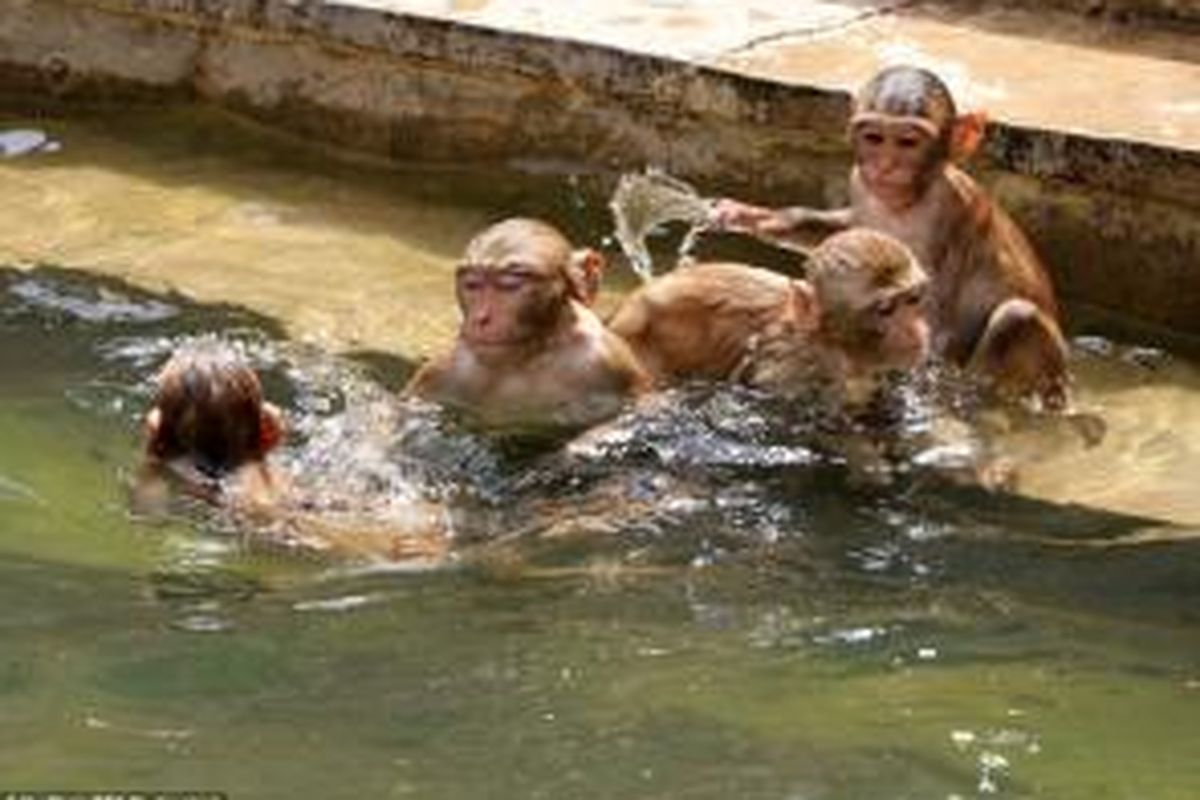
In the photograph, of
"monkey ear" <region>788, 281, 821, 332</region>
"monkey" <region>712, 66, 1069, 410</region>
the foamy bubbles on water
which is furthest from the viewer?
the foamy bubbles on water

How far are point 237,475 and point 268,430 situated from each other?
0.60 ft

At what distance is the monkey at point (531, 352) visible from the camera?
7.47 metres

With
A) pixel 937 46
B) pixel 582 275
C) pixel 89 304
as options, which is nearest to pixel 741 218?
pixel 582 275

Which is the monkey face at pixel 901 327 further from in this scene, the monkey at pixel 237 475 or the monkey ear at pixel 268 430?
the monkey ear at pixel 268 430

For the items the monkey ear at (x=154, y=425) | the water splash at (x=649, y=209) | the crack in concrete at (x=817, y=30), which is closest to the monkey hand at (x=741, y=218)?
the water splash at (x=649, y=209)

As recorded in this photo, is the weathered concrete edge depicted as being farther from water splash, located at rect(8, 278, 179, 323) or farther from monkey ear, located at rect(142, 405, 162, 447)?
monkey ear, located at rect(142, 405, 162, 447)

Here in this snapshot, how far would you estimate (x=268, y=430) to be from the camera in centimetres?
716

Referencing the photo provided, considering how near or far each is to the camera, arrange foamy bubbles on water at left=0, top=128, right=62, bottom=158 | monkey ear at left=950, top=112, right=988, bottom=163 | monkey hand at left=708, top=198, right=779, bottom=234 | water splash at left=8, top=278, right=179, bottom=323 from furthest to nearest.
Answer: foamy bubbles on water at left=0, top=128, right=62, bottom=158 → water splash at left=8, top=278, right=179, bottom=323 → monkey hand at left=708, top=198, right=779, bottom=234 → monkey ear at left=950, top=112, right=988, bottom=163

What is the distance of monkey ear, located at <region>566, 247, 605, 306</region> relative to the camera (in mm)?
7602

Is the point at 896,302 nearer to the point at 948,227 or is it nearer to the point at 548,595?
the point at 948,227

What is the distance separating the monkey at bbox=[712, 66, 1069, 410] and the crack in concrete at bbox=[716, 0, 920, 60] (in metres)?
1.46

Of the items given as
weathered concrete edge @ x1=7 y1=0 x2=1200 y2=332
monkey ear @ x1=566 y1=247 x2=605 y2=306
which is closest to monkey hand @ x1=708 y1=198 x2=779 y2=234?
monkey ear @ x1=566 y1=247 x2=605 y2=306

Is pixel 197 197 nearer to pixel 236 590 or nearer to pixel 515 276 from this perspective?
pixel 515 276

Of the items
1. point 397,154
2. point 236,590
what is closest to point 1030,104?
point 397,154
